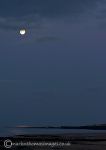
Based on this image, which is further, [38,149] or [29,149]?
[38,149]

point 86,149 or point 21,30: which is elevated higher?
point 21,30

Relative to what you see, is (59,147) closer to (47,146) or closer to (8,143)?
(47,146)

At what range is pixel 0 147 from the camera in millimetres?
53094

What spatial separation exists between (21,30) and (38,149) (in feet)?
61.4

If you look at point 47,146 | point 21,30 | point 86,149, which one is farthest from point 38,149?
point 21,30

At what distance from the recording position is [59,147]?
5969 cm

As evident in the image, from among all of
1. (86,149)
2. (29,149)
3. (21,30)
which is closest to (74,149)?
(86,149)

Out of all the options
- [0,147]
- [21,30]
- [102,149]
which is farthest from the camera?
[102,149]

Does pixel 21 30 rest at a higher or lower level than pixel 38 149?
higher

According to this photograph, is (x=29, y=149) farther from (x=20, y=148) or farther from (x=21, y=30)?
(x=21, y=30)

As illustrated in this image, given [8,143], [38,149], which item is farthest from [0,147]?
[38,149]

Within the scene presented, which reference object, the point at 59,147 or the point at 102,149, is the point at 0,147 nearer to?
the point at 59,147

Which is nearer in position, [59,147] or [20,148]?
[20,148]

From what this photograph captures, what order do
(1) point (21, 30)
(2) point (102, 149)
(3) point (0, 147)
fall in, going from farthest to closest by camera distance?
1. (2) point (102, 149)
2. (3) point (0, 147)
3. (1) point (21, 30)
